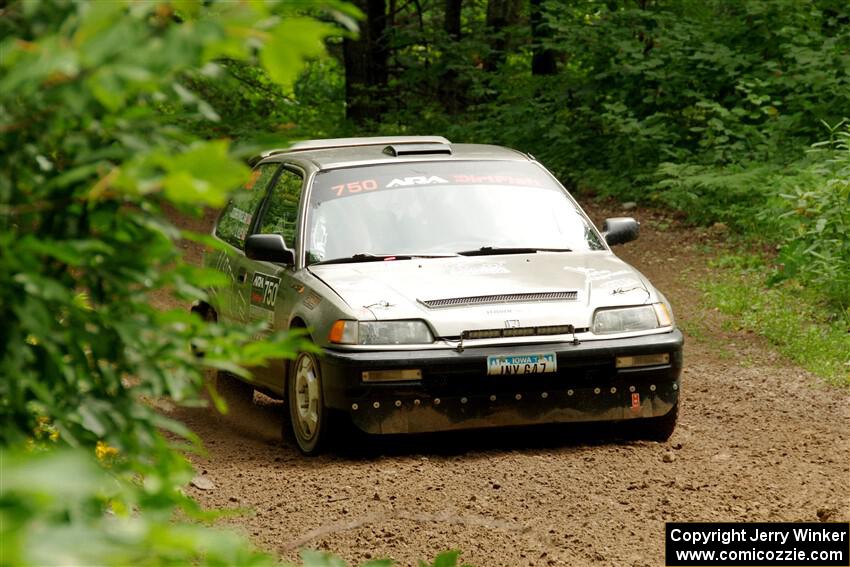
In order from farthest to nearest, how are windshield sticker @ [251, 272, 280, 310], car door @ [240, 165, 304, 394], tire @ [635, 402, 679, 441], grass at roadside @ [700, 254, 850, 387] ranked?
1. grass at roadside @ [700, 254, 850, 387]
2. windshield sticker @ [251, 272, 280, 310]
3. car door @ [240, 165, 304, 394]
4. tire @ [635, 402, 679, 441]

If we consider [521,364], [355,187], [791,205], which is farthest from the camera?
[791,205]

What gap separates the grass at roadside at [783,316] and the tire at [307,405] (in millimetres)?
3804

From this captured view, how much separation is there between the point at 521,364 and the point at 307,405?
51.3 inches

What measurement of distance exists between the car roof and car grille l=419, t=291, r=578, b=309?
166 cm

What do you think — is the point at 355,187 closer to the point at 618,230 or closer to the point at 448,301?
the point at 448,301

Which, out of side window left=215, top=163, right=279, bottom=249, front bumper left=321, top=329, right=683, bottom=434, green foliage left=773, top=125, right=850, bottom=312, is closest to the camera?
front bumper left=321, top=329, right=683, bottom=434

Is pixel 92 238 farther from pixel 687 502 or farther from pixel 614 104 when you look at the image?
pixel 614 104

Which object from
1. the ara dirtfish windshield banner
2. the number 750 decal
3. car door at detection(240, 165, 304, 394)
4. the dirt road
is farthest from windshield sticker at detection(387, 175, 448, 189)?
the ara dirtfish windshield banner

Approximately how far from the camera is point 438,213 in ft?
27.0

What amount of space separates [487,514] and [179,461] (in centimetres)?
361

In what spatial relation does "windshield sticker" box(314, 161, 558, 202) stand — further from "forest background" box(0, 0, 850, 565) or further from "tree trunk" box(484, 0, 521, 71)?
"tree trunk" box(484, 0, 521, 71)

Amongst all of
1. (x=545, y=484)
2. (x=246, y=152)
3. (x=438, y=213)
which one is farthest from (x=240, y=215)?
(x=246, y=152)

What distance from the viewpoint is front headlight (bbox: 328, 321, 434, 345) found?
23.0ft

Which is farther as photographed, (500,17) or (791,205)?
(500,17)
